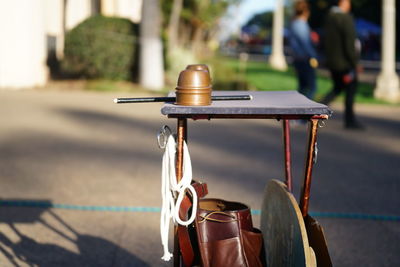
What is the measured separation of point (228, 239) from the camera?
3133 millimetres

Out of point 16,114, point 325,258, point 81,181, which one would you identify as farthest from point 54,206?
point 16,114

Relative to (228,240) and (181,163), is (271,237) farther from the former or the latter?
(181,163)

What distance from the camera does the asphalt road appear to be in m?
4.56

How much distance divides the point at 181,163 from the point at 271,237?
0.75 meters

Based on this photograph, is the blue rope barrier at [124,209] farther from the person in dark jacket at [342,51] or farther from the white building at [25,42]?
the white building at [25,42]

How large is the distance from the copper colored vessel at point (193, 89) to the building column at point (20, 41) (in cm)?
1257

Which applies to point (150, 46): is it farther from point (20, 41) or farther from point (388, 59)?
point (388, 59)

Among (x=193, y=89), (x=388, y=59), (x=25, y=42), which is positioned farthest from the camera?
(x=25, y=42)

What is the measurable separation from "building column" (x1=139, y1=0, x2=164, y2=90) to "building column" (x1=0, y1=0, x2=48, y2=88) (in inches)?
98.3

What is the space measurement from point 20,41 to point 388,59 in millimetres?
Result: 8337

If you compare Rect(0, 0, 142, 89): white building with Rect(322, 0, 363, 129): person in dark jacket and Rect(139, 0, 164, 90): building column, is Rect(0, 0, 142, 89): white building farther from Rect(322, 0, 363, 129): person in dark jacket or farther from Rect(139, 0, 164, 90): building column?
Rect(322, 0, 363, 129): person in dark jacket

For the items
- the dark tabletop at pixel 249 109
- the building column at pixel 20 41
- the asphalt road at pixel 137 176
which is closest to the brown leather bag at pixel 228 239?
the dark tabletop at pixel 249 109

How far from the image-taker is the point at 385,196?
609 cm

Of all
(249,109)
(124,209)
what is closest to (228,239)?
(249,109)
